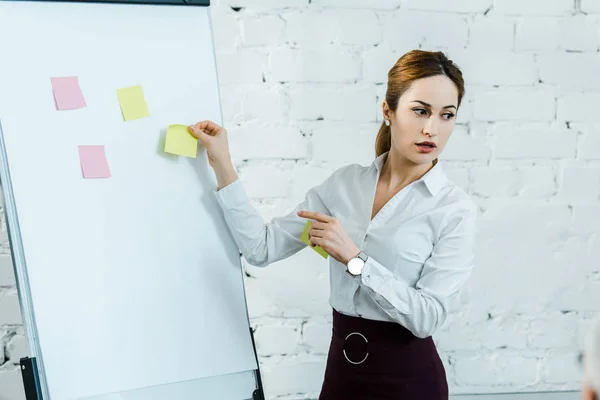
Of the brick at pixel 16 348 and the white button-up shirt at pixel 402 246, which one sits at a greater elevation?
the white button-up shirt at pixel 402 246

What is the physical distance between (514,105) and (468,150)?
18 cm

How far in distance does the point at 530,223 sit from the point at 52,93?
4.30 ft

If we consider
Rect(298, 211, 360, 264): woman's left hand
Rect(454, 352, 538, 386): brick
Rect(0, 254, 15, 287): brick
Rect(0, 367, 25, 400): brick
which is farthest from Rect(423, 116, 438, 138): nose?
Rect(0, 367, 25, 400): brick

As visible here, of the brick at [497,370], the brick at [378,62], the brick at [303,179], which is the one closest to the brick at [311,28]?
the brick at [378,62]

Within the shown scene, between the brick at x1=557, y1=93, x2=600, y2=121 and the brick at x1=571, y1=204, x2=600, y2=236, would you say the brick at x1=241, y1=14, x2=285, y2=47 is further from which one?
the brick at x1=571, y1=204, x2=600, y2=236

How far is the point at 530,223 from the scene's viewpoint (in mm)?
2021

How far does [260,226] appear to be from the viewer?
157 centimetres

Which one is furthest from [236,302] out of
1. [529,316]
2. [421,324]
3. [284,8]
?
[529,316]

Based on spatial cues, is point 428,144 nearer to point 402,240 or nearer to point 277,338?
point 402,240

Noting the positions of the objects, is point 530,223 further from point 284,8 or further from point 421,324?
point 284,8

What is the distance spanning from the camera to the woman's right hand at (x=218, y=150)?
148 centimetres

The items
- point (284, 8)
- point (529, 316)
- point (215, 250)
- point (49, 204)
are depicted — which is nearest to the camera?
point (49, 204)

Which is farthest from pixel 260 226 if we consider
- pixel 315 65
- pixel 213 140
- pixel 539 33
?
pixel 539 33

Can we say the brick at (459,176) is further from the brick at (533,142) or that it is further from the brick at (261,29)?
the brick at (261,29)
